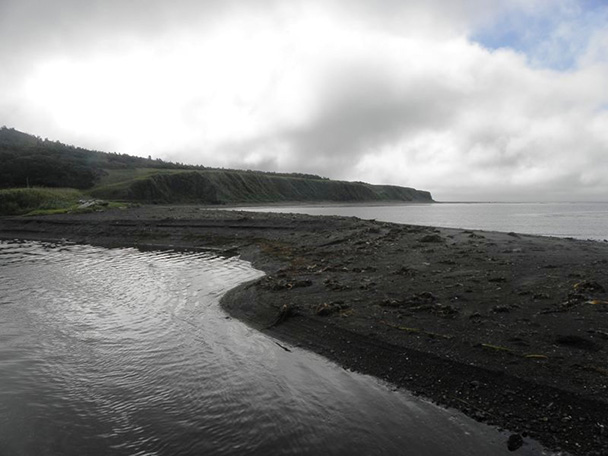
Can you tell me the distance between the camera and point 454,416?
19.2 feet

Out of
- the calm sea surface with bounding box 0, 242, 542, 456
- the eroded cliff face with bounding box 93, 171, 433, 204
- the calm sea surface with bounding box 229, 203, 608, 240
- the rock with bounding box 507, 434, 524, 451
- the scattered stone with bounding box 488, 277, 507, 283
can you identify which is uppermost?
the eroded cliff face with bounding box 93, 171, 433, 204

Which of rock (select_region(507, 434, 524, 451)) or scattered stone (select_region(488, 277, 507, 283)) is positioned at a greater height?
scattered stone (select_region(488, 277, 507, 283))

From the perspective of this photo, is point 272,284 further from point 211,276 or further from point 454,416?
point 454,416

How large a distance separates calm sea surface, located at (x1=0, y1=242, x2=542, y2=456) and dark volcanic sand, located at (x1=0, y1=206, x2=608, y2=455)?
1.87ft

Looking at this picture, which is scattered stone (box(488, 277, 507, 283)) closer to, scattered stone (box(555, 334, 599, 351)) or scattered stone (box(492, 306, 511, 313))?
scattered stone (box(492, 306, 511, 313))

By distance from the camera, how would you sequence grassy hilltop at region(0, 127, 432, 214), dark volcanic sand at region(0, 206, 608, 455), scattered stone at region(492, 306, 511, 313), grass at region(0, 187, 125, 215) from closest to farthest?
dark volcanic sand at region(0, 206, 608, 455) < scattered stone at region(492, 306, 511, 313) < grass at region(0, 187, 125, 215) < grassy hilltop at region(0, 127, 432, 214)

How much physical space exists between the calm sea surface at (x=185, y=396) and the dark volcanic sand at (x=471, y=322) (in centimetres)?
57

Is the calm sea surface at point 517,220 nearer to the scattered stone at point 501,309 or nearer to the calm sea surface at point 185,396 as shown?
the scattered stone at point 501,309

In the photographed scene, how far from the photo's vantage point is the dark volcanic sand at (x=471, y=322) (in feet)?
18.9

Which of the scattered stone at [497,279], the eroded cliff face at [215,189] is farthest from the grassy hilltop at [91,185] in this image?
the scattered stone at [497,279]

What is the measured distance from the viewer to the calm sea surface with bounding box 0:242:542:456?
212 inches

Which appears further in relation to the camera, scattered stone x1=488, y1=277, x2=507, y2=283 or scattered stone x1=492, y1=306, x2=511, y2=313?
scattered stone x1=488, y1=277, x2=507, y2=283

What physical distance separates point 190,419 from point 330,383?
2670 millimetres

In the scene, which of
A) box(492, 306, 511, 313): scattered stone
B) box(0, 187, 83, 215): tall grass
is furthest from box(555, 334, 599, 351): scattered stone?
box(0, 187, 83, 215): tall grass
